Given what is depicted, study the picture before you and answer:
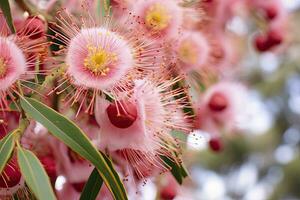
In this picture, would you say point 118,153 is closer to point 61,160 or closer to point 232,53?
point 61,160

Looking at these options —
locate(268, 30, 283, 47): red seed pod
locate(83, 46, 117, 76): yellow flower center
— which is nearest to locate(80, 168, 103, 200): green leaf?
locate(83, 46, 117, 76): yellow flower center

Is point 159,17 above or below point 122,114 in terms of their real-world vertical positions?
above

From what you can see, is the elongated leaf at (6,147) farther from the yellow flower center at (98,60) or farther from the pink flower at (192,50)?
the pink flower at (192,50)

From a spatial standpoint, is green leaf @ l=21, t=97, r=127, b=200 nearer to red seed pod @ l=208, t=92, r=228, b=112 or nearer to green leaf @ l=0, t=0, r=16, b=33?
green leaf @ l=0, t=0, r=16, b=33

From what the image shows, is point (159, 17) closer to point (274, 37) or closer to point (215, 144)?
point (215, 144)

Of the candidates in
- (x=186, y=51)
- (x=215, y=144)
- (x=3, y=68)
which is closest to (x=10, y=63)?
(x=3, y=68)

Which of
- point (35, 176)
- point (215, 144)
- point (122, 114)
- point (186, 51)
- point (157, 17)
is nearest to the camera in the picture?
point (35, 176)
